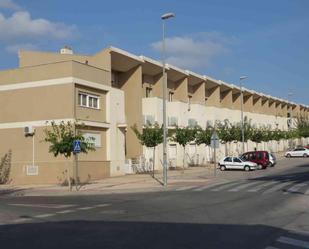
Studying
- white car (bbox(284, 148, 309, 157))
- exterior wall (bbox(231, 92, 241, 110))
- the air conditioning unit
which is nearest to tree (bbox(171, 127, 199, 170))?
the air conditioning unit

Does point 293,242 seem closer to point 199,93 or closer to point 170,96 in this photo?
point 170,96

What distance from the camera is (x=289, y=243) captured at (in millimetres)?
10875

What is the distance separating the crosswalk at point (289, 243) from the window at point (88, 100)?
98.7 feet

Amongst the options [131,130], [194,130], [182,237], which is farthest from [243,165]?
[182,237]

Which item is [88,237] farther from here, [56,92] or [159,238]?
[56,92]

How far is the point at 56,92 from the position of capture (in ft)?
129

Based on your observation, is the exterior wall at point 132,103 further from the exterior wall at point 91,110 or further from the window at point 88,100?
the window at point 88,100

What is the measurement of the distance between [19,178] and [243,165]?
839 inches

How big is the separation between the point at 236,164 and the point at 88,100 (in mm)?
17239

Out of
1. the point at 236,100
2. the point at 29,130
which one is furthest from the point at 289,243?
the point at 236,100

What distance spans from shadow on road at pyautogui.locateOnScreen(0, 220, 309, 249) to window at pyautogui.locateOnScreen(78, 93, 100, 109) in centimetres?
2611

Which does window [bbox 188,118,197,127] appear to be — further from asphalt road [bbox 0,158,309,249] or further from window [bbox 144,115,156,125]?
asphalt road [bbox 0,158,309,249]

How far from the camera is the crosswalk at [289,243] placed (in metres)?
10.5

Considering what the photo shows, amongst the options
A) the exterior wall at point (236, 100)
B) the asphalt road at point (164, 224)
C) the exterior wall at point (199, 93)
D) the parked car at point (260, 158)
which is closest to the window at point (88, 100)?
the parked car at point (260, 158)
